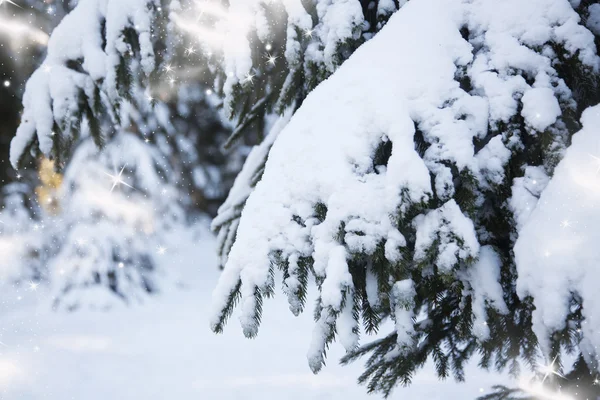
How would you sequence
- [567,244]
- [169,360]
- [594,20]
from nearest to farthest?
[567,244] → [594,20] → [169,360]

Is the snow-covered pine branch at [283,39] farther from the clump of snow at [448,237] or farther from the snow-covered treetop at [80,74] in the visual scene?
the clump of snow at [448,237]

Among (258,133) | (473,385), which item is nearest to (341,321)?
(258,133)

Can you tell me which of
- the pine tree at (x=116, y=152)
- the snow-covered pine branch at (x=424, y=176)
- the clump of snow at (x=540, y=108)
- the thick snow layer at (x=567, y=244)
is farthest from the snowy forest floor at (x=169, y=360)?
the clump of snow at (x=540, y=108)

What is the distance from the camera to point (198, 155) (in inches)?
201

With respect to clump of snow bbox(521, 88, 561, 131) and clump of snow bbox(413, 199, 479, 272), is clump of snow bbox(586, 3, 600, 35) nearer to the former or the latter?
clump of snow bbox(521, 88, 561, 131)

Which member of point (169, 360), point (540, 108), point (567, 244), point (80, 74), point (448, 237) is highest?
point (540, 108)

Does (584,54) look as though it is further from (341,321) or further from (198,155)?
(198,155)

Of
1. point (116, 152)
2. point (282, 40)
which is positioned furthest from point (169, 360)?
point (282, 40)

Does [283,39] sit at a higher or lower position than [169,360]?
higher

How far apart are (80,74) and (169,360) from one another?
347 cm

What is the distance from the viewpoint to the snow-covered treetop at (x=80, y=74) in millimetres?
1709

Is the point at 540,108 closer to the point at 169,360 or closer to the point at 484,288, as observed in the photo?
the point at 484,288

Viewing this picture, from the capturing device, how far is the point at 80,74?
1754 millimetres

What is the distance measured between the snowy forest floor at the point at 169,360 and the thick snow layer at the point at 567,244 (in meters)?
2.74
